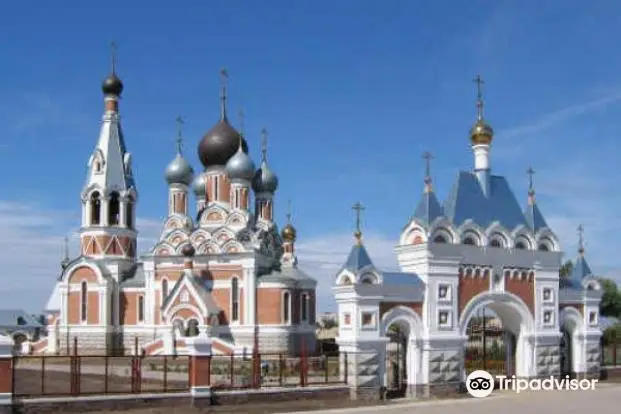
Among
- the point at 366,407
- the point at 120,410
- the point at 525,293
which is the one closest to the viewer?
the point at 120,410

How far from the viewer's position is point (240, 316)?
3659cm

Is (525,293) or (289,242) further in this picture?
(289,242)

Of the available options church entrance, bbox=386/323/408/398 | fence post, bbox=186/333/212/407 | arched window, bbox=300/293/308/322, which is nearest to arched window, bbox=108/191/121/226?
arched window, bbox=300/293/308/322

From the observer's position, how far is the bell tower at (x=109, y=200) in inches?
1549

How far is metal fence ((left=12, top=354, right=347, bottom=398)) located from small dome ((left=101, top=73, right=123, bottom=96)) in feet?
43.1

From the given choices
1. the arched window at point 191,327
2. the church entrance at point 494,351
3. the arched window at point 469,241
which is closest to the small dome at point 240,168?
the arched window at point 191,327

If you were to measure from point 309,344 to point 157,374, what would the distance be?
11525 mm

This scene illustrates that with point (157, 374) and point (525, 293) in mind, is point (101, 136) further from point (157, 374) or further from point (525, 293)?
point (525, 293)

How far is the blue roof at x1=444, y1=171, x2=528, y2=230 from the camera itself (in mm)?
21414

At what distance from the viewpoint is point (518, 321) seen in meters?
22.2

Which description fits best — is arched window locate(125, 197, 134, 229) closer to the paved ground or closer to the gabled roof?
the gabled roof

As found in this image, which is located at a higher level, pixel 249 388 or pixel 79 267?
pixel 79 267

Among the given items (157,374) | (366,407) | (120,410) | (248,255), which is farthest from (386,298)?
(248,255)

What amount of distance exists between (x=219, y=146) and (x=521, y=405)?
25.5m
